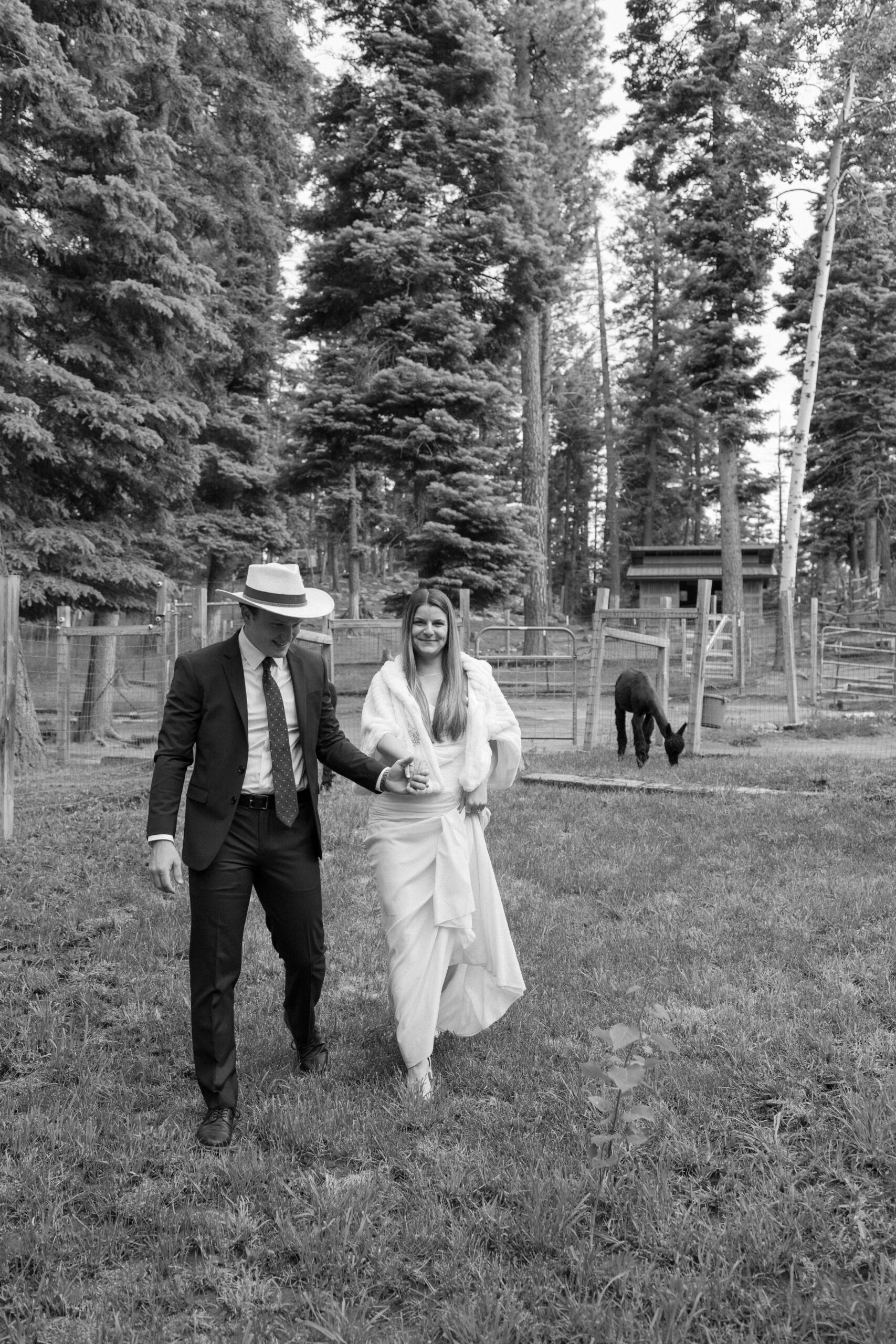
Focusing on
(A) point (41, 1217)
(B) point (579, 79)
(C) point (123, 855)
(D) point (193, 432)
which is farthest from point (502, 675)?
(B) point (579, 79)

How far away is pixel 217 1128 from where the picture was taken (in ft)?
12.3

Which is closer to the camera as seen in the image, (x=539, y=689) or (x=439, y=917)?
(x=439, y=917)

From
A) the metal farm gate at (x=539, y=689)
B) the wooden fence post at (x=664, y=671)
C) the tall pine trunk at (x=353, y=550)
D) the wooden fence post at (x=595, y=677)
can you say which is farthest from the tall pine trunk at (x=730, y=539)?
the wooden fence post at (x=595, y=677)

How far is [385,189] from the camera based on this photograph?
2366 centimetres

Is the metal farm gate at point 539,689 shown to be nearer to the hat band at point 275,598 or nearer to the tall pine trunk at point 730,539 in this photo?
the tall pine trunk at point 730,539

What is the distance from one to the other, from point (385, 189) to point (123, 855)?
19863 mm

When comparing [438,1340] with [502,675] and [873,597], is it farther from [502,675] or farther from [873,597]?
[873,597]

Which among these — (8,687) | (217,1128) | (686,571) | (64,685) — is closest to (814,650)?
(64,685)

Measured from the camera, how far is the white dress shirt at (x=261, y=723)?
13.0ft

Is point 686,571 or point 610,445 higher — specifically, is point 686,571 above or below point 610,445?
below

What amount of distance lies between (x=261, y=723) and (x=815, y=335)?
76.4ft

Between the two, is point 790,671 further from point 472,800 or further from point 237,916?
point 237,916

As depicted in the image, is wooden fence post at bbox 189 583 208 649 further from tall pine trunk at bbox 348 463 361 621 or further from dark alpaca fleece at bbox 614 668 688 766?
tall pine trunk at bbox 348 463 361 621

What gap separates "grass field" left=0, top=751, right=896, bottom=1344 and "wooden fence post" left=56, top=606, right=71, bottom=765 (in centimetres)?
894
